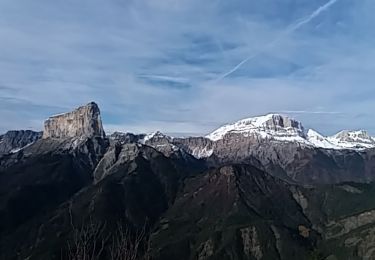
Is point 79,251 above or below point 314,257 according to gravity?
above

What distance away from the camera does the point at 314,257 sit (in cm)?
7188

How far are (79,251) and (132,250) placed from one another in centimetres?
289

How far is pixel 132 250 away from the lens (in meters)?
31.0

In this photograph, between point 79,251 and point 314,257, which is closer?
point 79,251

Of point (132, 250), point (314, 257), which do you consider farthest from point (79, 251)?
point (314, 257)

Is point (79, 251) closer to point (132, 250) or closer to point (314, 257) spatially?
point (132, 250)

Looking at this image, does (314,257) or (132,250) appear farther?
(314,257)

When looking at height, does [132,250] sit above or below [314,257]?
above

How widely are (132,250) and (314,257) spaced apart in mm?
46240

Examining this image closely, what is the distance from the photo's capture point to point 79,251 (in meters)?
30.5

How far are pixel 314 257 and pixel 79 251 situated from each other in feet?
157
